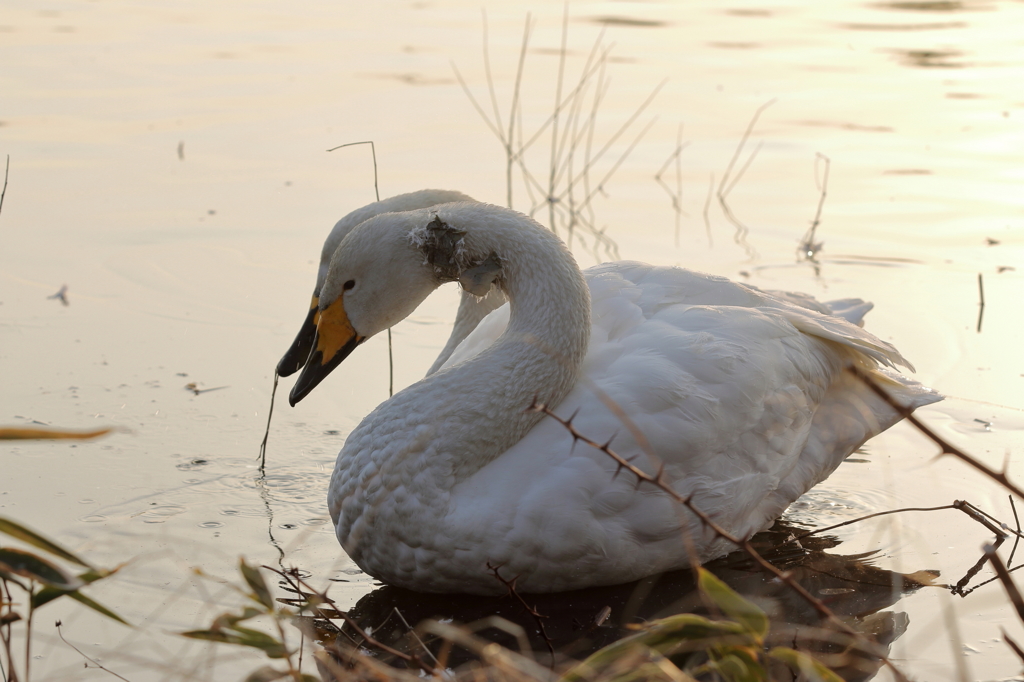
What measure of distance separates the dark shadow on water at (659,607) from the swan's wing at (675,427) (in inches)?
4.9

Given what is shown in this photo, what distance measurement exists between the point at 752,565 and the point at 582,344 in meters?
0.97

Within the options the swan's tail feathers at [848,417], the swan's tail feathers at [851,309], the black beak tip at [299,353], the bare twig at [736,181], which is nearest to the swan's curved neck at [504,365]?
the black beak tip at [299,353]

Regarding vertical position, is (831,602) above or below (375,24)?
below

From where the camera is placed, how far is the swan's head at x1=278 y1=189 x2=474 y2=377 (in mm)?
4703

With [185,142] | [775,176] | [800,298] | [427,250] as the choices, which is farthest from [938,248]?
[185,142]

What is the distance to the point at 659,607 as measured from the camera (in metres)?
3.95

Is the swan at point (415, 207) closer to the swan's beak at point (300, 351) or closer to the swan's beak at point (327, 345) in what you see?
the swan's beak at point (300, 351)

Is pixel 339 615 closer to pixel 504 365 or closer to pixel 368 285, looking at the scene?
pixel 504 365

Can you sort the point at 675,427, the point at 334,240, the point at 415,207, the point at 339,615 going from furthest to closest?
the point at 415,207 → the point at 334,240 → the point at 675,427 → the point at 339,615

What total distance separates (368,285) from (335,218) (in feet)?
10.6

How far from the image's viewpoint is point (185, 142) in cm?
875

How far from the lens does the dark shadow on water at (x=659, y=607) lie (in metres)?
3.63

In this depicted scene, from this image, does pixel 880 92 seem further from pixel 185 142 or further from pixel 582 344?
pixel 582 344

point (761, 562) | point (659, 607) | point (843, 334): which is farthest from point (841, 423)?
point (761, 562)
